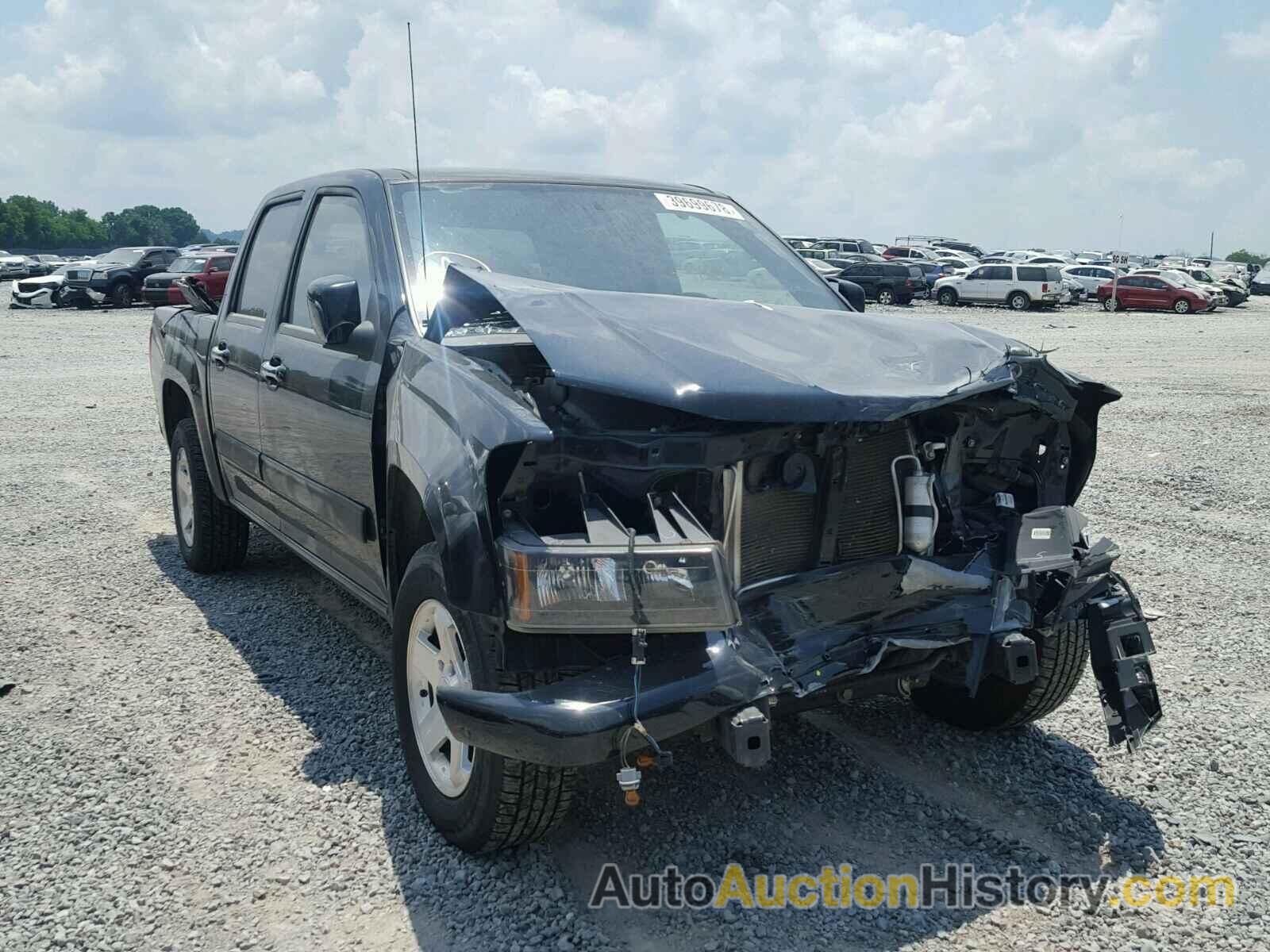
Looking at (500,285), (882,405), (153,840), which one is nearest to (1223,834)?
(882,405)

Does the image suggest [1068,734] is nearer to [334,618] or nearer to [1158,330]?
[334,618]

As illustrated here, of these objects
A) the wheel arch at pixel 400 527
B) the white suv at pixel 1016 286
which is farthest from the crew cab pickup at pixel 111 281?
the wheel arch at pixel 400 527

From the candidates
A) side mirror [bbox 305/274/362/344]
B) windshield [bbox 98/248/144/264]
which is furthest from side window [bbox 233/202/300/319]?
windshield [bbox 98/248/144/264]

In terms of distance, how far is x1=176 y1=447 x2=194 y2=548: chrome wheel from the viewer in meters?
5.89

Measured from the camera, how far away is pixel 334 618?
5223mm

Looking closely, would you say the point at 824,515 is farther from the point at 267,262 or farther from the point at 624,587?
the point at 267,262

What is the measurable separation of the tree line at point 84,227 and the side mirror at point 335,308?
4431 inches

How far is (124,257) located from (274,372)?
3214cm

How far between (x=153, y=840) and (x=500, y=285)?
6.20 ft

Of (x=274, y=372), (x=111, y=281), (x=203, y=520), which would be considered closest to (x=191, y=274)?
(x=111, y=281)

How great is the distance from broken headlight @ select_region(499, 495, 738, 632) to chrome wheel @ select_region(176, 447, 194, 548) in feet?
12.7

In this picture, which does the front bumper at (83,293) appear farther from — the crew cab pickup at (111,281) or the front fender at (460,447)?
the front fender at (460,447)

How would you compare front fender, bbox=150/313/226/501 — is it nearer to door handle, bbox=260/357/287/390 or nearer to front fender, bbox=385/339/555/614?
door handle, bbox=260/357/287/390

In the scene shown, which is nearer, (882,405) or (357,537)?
(882,405)
